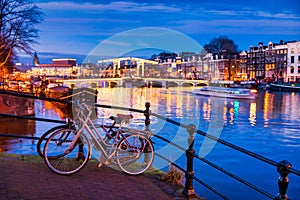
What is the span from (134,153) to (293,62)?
103016 mm

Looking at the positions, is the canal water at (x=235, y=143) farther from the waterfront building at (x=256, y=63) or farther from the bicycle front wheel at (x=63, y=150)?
the waterfront building at (x=256, y=63)

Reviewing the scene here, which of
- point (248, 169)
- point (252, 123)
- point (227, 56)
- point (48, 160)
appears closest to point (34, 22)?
point (252, 123)

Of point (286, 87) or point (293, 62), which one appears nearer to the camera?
point (286, 87)

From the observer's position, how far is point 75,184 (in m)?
5.37

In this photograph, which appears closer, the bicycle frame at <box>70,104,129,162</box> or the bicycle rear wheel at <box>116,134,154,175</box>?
the bicycle frame at <box>70,104,129,162</box>

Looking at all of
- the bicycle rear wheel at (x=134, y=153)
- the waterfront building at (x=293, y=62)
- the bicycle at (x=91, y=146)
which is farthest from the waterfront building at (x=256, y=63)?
the bicycle at (x=91, y=146)

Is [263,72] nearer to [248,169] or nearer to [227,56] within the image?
[227,56]

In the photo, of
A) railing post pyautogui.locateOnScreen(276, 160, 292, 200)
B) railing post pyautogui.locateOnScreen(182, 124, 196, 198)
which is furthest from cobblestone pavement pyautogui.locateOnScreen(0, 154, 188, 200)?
railing post pyautogui.locateOnScreen(276, 160, 292, 200)

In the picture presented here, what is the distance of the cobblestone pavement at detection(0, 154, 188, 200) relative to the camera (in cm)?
491

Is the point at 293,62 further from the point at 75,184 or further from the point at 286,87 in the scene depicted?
the point at 75,184

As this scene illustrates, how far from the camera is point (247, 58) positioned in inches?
4446

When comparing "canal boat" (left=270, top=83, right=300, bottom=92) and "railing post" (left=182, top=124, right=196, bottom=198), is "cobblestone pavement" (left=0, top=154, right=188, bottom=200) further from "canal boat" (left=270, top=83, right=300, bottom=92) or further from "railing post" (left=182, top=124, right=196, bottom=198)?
"canal boat" (left=270, top=83, right=300, bottom=92)

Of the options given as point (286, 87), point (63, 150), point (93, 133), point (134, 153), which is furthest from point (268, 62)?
point (63, 150)

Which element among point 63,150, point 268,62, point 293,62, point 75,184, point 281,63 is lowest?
point 75,184
